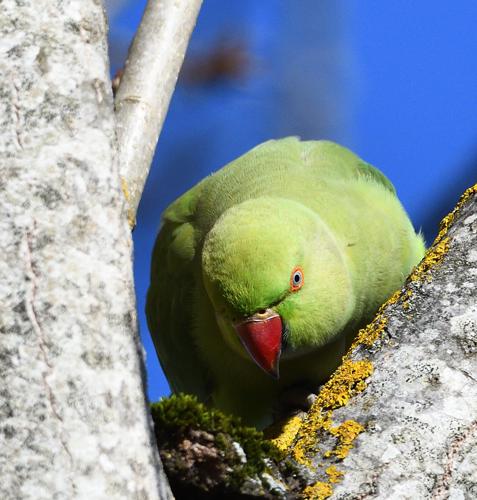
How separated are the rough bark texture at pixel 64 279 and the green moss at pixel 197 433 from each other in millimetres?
152

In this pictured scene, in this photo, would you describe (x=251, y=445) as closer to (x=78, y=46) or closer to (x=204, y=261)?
(x=78, y=46)

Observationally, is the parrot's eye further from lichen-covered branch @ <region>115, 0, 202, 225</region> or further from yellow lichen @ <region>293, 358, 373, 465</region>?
yellow lichen @ <region>293, 358, 373, 465</region>

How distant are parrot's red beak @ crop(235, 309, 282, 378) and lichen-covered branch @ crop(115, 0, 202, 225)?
81 centimetres

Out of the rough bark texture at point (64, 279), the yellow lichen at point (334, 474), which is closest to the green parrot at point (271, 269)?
the yellow lichen at point (334, 474)

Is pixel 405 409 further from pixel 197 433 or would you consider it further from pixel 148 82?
pixel 148 82

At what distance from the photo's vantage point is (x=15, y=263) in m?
1.49

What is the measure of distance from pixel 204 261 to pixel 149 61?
2.79 ft

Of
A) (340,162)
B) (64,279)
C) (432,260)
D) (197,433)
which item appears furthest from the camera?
(340,162)

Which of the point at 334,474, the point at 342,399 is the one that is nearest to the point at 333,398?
the point at 342,399

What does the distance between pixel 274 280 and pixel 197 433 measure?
5.73 ft

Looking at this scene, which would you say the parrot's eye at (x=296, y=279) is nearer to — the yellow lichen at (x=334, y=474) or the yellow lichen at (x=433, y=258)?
the yellow lichen at (x=433, y=258)

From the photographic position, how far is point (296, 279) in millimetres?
3518

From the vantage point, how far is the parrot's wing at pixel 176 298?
4090 mm

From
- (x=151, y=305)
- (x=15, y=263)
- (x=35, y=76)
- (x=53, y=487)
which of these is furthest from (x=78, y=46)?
(x=151, y=305)
